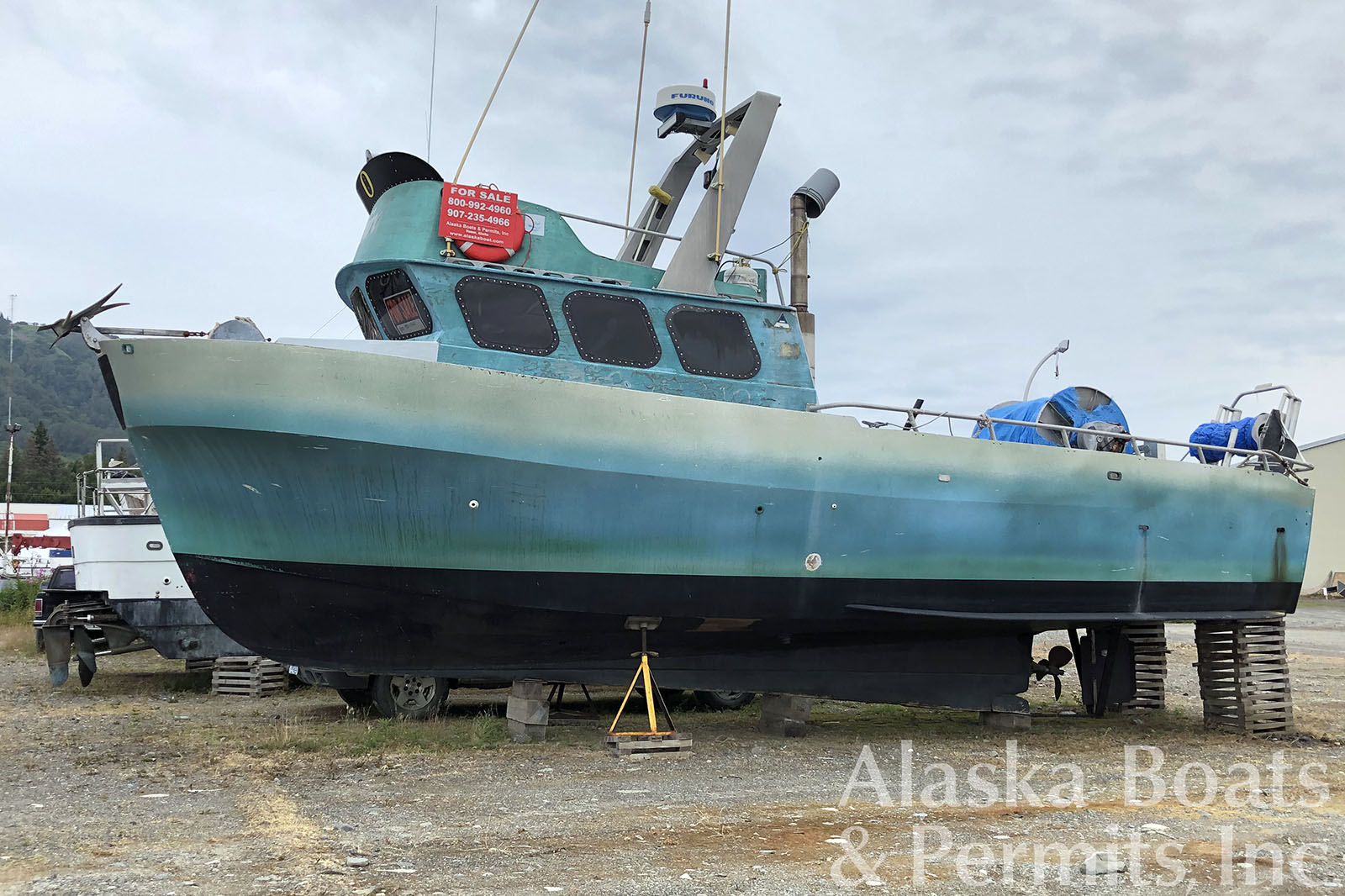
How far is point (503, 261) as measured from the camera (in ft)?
Result: 30.1

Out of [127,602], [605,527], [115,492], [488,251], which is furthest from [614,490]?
[115,492]

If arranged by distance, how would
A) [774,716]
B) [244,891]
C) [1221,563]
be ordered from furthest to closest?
1. [1221,563]
2. [774,716]
3. [244,891]

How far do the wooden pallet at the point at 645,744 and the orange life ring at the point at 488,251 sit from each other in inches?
165

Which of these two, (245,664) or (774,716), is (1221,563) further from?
(245,664)

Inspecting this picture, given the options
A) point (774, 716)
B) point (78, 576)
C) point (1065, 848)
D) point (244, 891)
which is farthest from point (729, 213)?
point (78, 576)

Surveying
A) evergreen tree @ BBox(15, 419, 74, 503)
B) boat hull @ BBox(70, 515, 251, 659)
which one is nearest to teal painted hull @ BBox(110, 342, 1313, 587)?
boat hull @ BBox(70, 515, 251, 659)

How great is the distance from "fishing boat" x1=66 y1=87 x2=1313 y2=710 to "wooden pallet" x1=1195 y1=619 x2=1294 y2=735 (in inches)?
18.3

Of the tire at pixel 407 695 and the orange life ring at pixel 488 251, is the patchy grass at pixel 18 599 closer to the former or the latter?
the tire at pixel 407 695

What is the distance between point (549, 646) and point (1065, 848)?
4465mm

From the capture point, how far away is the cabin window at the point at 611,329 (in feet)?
29.6

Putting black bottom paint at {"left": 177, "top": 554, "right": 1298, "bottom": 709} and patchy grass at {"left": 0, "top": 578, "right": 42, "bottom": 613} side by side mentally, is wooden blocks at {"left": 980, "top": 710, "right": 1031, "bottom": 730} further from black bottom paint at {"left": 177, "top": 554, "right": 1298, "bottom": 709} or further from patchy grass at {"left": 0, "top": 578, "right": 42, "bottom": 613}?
patchy grass at {"left": 0, "top": 578, "right": 42, "bottom": 613}

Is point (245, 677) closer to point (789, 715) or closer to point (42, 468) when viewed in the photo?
point (789, 715)

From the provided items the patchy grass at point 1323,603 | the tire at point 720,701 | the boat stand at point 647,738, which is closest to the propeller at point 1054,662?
the tire at point 720,701

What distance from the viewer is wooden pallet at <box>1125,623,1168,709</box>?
12.7m
